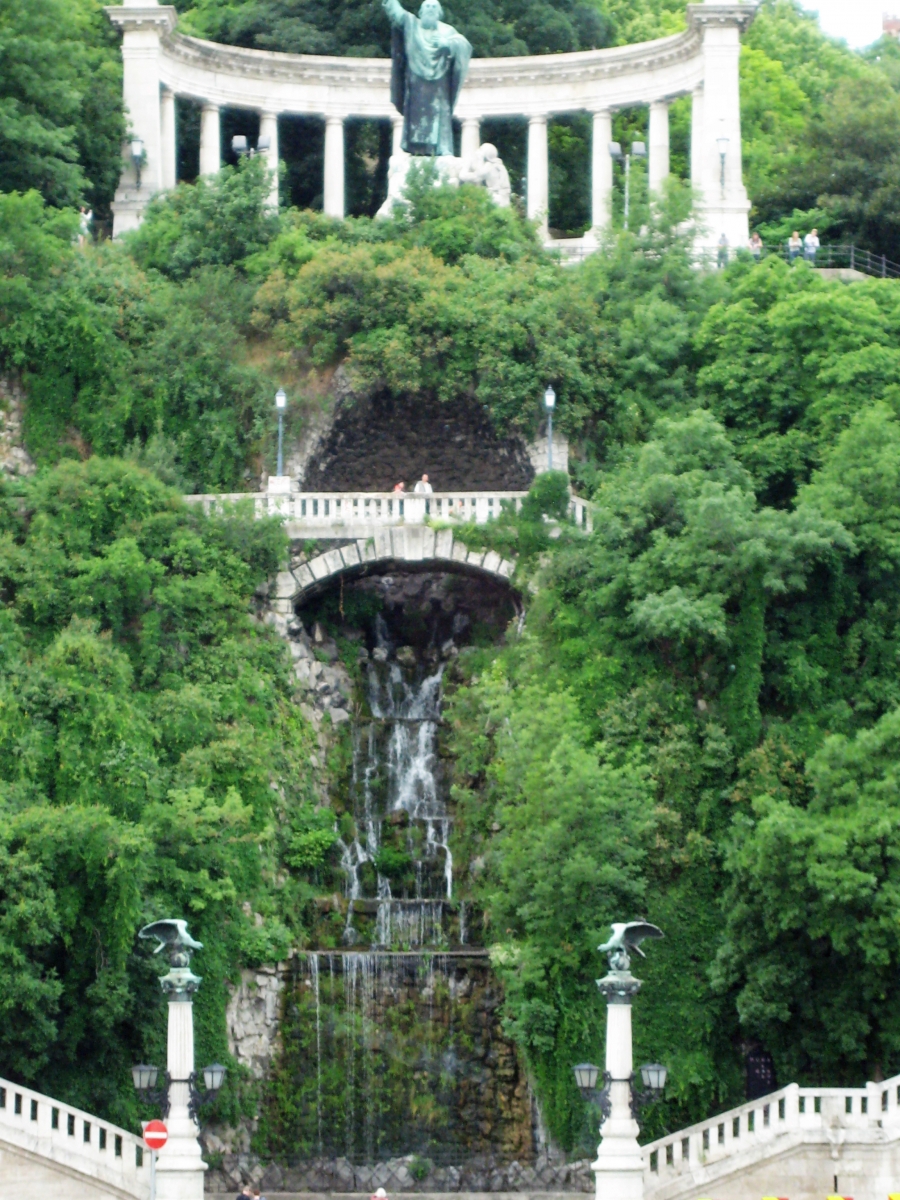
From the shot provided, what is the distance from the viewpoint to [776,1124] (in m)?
42.5

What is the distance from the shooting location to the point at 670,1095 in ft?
152

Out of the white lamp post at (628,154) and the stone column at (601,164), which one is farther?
the stone column at (601,164)

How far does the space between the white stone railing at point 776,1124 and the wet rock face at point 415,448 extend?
19.7 metres

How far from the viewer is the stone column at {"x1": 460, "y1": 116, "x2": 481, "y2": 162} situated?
72.5 meters

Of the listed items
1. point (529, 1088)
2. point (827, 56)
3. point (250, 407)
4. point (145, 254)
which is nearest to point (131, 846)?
point (529, 1088)

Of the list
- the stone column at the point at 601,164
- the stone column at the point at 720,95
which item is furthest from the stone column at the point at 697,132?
the stone column at the point at 601,164

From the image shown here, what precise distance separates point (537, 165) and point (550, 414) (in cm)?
1789

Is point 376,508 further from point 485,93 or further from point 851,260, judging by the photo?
point 485,93

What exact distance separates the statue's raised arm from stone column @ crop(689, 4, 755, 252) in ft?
24.0

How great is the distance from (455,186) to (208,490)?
11.4m

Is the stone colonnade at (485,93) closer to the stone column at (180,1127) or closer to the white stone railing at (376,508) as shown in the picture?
the white stone railing at (376,508)

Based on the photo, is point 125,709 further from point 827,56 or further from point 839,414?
point 827,56

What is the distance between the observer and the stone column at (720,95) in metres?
69.6

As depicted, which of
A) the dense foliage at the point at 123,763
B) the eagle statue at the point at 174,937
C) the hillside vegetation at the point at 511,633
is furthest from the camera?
the hillside vegetation at the point at 511,633
